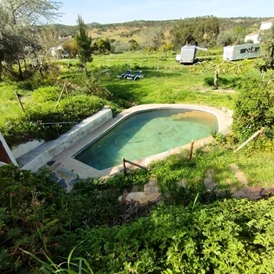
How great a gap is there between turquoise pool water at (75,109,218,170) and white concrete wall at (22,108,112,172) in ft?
2.36

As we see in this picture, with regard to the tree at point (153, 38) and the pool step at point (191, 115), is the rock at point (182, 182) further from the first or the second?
the tree at point (153, 38)

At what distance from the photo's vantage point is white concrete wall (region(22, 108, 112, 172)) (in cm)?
823

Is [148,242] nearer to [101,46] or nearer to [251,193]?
[251,193]

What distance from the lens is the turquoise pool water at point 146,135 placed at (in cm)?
959

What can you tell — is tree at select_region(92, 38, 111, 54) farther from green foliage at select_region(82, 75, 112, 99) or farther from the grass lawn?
green foliage at select_region(82, 75, 112, 99)

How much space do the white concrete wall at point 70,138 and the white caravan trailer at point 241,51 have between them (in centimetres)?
2366

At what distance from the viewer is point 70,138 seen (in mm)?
9844

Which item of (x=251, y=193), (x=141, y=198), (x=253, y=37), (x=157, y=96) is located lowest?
(x=141, y=198)

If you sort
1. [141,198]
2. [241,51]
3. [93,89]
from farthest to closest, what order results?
1. [241,51]
2. [93,89]
3. [141,198]

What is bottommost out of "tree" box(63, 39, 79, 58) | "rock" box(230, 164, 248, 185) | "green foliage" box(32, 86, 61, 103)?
"rock" box(230, 164, 248, 185)

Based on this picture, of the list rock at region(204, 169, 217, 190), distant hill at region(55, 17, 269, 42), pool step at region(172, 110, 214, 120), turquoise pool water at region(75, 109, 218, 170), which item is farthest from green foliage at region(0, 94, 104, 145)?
distant hill at region(55, 17, 269, 42)

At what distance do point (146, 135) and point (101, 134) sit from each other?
7.62ft

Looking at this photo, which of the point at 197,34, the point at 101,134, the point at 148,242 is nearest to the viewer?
the point at 148,242

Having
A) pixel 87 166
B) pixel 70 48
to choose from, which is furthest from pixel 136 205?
pixel 70 48
